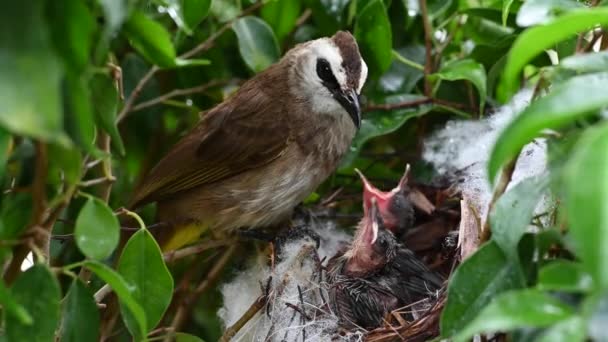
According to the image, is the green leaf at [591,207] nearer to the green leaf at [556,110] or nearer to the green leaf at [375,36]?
the green leaf at [556,110]

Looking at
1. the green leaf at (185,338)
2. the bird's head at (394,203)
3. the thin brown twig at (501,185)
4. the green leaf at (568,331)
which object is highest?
the green leaf at (568,331)

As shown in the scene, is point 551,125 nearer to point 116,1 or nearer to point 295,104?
point 116,1

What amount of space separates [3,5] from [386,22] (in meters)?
1.08

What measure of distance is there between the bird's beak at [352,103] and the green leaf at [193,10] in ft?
1.51

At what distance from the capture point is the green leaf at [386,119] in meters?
1.83

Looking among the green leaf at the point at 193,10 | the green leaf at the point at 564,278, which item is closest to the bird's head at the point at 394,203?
the green leaf at the point at 193,10

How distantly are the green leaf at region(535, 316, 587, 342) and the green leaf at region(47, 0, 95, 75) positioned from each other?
0.50 m

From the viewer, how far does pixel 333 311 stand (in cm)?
177

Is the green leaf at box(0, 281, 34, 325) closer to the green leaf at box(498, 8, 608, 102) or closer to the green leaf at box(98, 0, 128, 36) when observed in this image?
the green leaf at box(98, 0, 128, 36)

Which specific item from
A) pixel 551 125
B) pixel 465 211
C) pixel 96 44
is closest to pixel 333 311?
pixel 465 211

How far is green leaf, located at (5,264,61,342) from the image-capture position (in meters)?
1.01

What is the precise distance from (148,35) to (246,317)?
2.69ft

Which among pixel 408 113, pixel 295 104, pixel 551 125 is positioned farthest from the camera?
pixel 295 104

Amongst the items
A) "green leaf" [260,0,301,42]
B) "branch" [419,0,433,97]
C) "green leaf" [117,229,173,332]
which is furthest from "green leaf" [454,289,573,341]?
"green leaf" [260,0,301,42]
